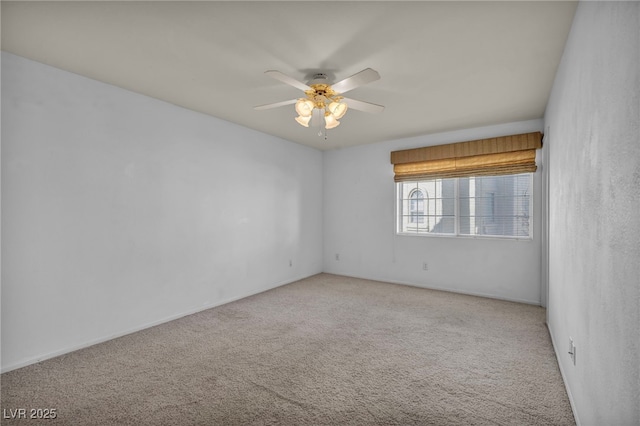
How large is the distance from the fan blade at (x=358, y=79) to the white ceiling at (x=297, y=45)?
23cm

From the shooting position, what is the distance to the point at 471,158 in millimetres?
4488

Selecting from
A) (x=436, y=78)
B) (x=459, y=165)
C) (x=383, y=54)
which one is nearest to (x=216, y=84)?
(x=383, y=54)

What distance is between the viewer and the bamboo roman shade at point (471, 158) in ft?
13.4

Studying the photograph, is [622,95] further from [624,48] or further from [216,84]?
[216,84]

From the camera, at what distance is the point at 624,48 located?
3.58 feet

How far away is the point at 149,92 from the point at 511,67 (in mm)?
3474

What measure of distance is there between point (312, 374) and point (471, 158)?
3.75 meters

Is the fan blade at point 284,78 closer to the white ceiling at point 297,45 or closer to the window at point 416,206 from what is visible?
the white ceiling at point 297,45

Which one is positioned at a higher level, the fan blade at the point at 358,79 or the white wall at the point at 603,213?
the fan blade at the point at 358,79

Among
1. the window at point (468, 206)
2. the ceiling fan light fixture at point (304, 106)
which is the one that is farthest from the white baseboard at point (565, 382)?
the ceiling fan light fixture at point (304, 106)

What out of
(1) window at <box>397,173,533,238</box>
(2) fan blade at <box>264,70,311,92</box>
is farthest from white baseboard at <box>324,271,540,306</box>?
(2) fan blade at <box>264,70,311,92</box>

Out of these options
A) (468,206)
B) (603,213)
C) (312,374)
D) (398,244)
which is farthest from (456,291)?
(603,213)

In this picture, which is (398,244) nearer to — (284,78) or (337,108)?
(337,108)

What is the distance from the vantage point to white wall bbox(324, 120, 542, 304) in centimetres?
419
